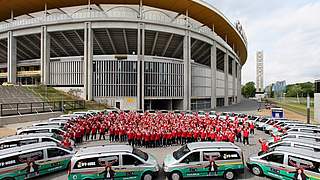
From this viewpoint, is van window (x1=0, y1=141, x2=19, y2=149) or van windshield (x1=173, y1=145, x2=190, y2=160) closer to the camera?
van windshield (x1=173, y1=145, x2=190, y2=160)

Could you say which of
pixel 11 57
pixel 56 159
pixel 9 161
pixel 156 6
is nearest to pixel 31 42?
pixel 11 57

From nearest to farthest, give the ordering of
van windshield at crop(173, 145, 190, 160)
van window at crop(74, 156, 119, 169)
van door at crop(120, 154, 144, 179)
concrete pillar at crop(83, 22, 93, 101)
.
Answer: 1. van window at crop(74, 156, 119, 169)
2. van door at crop(120, 154, 144, 179)
3. van windshield at crop(173, 145, 190, 160)
4. concrete pillar at crop(83, 22, 93, 101)

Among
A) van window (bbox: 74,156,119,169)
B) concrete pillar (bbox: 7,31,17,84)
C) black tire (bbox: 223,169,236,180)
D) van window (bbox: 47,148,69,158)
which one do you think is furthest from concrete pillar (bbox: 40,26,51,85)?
black tire (bbox: 223,169,236,180)

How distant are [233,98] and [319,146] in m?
58.8

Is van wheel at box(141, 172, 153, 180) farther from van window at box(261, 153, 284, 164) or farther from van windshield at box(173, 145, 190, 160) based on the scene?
van window at box(261, 153, 284, 164)

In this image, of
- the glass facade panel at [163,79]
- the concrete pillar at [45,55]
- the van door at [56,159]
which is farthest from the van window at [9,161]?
the concrete pillar at [45,55]

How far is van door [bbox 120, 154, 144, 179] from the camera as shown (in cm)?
925

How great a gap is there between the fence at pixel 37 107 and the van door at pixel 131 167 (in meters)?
21.1

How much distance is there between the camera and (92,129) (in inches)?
697

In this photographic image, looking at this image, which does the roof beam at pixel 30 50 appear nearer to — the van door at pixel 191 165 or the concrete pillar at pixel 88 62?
the concrete pillar at pixel 88 62

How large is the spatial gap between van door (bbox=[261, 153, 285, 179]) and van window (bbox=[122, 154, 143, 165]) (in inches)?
220

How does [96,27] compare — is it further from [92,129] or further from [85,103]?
[92,129]

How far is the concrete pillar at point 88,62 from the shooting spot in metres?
37.5

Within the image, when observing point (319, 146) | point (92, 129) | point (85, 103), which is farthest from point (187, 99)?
point (319, 146)
